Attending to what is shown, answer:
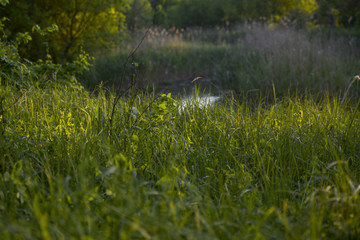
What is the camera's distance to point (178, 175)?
1888mm

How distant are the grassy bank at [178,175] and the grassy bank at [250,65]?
8.87ft

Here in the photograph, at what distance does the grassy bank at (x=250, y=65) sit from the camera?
21.7ft

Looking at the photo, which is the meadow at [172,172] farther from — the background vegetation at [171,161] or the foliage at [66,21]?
the foliage at [66,21]

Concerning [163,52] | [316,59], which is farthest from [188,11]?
[316,59]

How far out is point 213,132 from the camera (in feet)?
9.34

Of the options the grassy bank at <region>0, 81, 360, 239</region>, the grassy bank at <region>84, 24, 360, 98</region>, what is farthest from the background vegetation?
the grassy bank at <region>84, 24, 360, 98</region>

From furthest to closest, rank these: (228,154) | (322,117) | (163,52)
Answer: (163,52) < (322,117) < (228,154)

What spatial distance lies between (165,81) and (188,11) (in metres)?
14.2

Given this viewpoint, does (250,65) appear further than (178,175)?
Yes

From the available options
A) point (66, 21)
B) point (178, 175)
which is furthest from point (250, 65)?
point (178, 175)

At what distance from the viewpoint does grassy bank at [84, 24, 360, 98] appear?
6613mm

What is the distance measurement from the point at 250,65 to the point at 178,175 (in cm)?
677

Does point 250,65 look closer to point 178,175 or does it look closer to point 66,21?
point 66,21

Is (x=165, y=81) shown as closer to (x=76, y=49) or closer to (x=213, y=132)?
(x=76, y=49)
